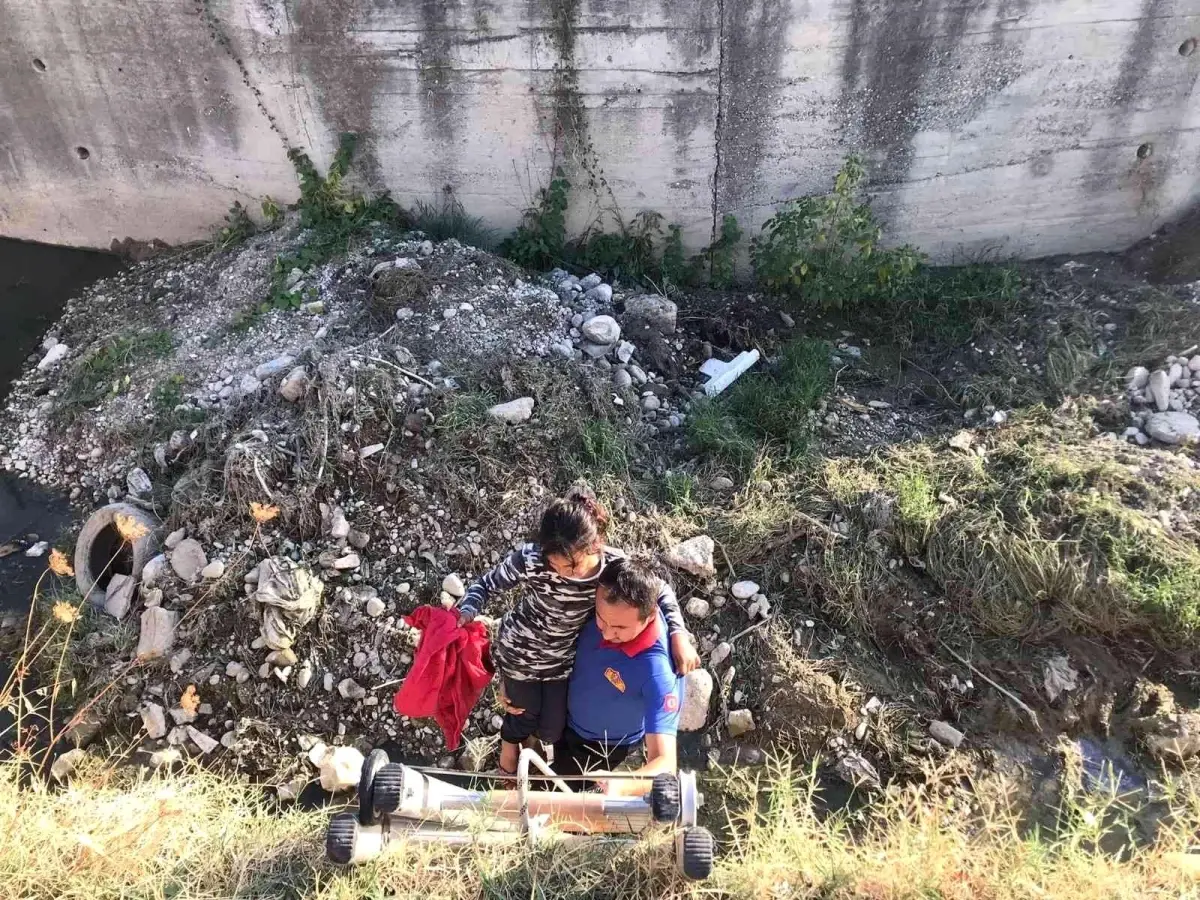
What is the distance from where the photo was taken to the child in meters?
2.06

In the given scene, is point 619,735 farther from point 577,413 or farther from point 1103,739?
point 1103,739

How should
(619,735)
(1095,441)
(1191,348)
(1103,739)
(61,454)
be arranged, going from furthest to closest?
(61,454)
(1191,348)
(1095,441)
(1103,739)
(619,735)

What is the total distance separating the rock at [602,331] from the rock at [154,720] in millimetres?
2492

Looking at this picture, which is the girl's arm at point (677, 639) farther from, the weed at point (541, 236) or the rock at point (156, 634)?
the weed at point (541, 236)

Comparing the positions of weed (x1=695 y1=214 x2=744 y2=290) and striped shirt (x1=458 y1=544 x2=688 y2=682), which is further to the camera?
weed (x1=695 y1=214 x2=744 y2=290)

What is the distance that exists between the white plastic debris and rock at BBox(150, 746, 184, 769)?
109 inches

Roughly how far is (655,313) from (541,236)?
0.88 m

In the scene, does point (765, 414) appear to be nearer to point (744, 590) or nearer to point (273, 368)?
point (744, 590)

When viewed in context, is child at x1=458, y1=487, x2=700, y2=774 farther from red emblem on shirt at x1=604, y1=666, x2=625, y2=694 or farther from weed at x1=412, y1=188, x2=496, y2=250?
weed at x1=412, y1=188, x2=496, y2=250

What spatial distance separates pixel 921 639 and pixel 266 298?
3.77 meters

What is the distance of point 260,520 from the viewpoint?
3283mm

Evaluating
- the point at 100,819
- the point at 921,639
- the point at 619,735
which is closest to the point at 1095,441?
the point at 921,639

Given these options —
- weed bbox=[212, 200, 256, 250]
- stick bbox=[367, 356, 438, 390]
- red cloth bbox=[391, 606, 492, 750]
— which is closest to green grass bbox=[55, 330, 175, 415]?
weed bbox=[212, 200, 256, 250]

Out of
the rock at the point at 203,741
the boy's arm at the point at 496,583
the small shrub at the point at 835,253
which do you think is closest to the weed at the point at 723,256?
the small shrub at the point at 835,253
